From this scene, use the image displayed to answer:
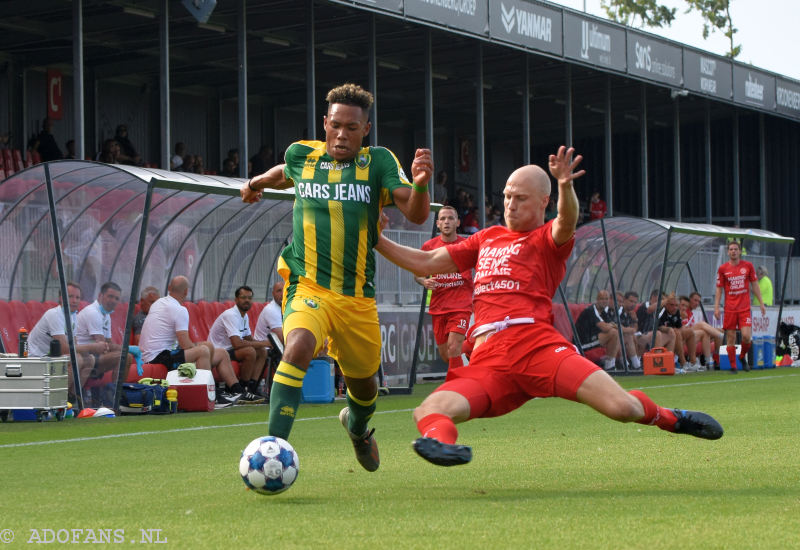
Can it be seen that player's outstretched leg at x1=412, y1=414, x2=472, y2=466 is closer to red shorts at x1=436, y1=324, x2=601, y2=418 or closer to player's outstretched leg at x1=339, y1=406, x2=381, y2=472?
red shorts at x1=436, y1=324, x2=601, y2=418

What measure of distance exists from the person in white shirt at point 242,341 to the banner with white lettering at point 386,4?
22.1 feet

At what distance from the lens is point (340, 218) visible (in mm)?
6941

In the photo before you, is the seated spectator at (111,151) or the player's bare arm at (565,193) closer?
the player's bare arm at (565,193)

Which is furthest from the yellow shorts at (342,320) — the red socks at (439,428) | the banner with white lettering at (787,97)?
the banner with white lettering at (787,97)

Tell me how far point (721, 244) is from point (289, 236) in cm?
1046

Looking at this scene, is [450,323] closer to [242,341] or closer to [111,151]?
[242,341]

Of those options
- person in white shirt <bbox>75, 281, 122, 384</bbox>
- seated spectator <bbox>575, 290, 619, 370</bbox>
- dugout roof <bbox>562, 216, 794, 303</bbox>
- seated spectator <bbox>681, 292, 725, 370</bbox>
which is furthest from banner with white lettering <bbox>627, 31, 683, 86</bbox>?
person in white shirt <bbox>75, 281, 122, 384</bbox>

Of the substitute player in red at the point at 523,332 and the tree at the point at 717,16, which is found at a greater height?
the tree at the point at 717,16

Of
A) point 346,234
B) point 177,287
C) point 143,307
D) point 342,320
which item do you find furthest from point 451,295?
point 342,320

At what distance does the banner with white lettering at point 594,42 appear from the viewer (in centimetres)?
2780

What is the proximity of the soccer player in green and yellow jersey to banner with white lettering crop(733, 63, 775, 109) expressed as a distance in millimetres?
30192

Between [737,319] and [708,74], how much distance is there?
1386cm

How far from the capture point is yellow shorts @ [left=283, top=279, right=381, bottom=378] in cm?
666

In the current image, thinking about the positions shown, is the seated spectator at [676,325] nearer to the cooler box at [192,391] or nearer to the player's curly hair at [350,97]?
the cooler box at [192,391]
